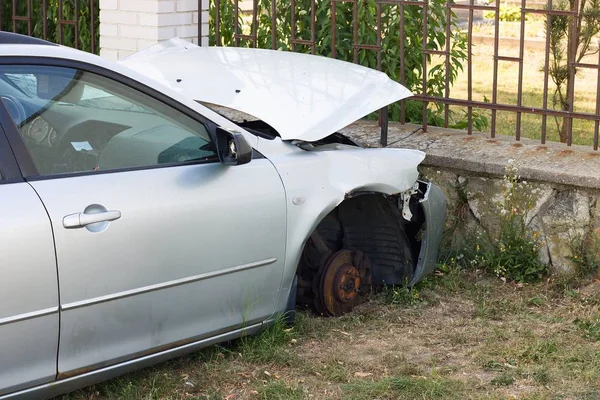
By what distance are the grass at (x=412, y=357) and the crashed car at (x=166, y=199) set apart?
0.17m

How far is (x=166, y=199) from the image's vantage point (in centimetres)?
380

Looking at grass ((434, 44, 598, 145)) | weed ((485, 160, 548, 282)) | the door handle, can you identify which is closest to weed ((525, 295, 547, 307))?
weed ((485, 160, 548, 282))

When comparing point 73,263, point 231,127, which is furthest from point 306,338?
point 73,263

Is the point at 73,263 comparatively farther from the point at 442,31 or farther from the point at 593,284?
the point at 442,31

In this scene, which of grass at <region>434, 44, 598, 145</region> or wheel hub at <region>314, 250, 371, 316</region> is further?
grass at <region>434, 44, 598, 145</region>

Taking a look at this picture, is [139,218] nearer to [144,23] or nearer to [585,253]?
[585,253]

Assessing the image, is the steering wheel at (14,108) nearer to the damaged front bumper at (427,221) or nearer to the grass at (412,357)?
the grass at (412,357)

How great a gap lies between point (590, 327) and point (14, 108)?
111 inches

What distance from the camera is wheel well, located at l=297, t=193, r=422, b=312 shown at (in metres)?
4.88

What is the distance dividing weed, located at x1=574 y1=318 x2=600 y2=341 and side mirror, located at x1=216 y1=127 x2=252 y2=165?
1852mm

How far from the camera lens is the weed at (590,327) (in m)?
4.61

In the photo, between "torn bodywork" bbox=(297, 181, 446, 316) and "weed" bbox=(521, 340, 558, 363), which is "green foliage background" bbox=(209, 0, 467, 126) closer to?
"torn bodywork" bbox=(297, 181, 446, 316)

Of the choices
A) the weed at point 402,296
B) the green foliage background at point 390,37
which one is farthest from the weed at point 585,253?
the green foliage background at point 390,37

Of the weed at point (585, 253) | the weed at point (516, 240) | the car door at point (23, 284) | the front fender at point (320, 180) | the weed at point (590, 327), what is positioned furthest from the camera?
the weed at point (516, 240)
